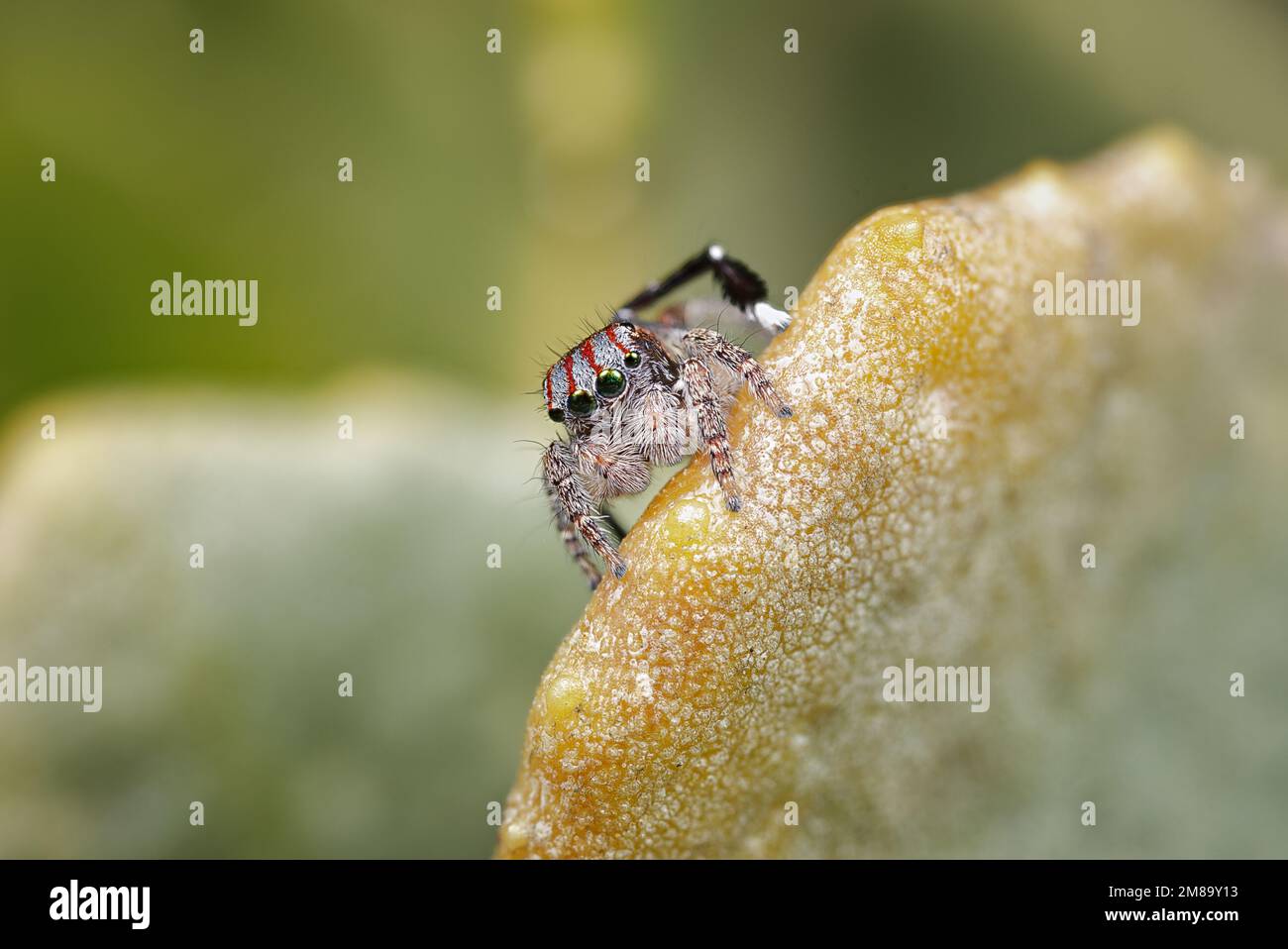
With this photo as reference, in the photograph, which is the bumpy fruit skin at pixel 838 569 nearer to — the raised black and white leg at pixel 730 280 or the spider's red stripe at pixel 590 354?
the spider's red stripe at pixel 590 354

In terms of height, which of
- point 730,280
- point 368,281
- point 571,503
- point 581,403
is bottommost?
point 571,503

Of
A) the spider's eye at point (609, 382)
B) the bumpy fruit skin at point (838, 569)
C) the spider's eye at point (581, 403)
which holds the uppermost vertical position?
the spider's eye at point (609, 382)

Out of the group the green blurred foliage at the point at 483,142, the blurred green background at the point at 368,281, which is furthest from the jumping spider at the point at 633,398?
the green blurred foliage at the point at 483,142

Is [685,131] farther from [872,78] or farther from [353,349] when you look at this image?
[353,349]

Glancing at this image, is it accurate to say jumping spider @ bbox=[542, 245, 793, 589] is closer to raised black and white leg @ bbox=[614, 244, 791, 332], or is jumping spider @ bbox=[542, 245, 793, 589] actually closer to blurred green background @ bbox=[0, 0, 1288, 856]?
raised black and white leg @ bbox=[614, 244, 791, 332]

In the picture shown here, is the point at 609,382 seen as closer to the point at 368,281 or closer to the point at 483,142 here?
the point at 368,281

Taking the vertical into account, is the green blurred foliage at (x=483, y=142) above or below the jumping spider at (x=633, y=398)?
above

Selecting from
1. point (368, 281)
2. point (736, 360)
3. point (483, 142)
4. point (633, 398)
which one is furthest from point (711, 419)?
→ point (483, 142)
